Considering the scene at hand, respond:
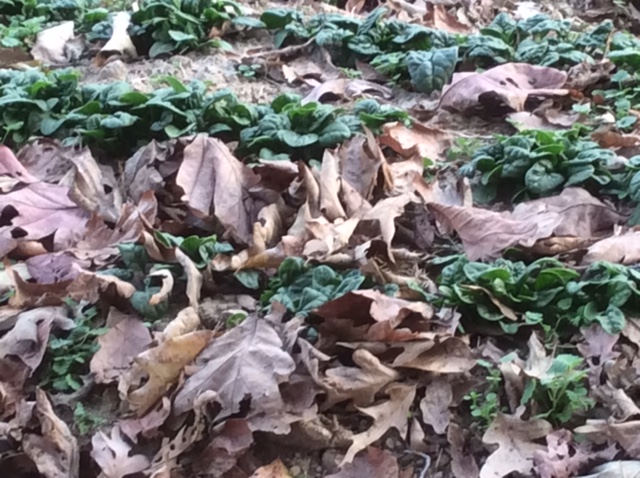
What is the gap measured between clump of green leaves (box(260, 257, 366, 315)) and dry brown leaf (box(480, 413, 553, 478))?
455 millimetres

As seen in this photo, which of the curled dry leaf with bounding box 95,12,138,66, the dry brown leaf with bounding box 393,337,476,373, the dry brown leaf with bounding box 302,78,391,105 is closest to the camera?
the dry brown leaf with bounding box 393,337,476,373

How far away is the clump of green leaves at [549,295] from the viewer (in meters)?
1.80

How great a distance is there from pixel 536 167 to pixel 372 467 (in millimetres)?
1135

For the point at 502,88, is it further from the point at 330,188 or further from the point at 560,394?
the point at 560,394

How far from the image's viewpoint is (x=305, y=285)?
6.30 feet

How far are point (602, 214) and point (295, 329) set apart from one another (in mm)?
986

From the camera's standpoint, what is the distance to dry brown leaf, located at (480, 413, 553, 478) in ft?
5.04

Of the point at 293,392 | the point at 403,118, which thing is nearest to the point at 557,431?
the point at 293,392

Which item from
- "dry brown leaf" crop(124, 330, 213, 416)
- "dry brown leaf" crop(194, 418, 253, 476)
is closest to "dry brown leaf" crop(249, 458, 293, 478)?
"dry brown leaf" crop(194, 418, 253, 476)

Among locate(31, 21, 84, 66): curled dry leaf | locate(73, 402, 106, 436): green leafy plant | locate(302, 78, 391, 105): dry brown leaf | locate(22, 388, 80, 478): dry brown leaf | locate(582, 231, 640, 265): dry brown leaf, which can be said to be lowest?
locate(31, 21, 84, 66): curled dry leaf

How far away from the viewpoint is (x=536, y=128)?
273 centimetres

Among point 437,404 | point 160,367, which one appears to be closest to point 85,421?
point 160,367

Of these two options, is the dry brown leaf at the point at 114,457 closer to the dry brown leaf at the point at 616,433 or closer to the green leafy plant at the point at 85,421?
the green leafy plant at the point at 85,421

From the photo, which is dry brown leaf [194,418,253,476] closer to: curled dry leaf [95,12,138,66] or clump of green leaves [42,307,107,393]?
clump of green leaves [42,307,107,393]
